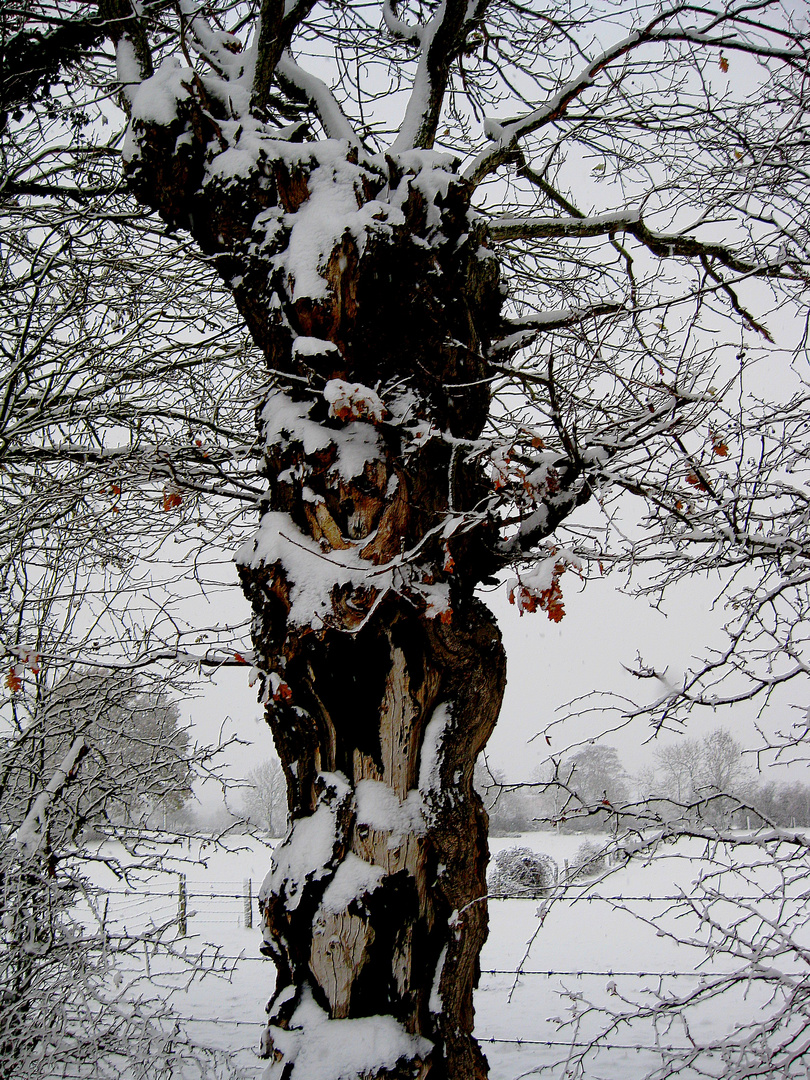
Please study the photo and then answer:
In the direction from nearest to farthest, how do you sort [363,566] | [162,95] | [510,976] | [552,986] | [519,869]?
[363,566], [162,95], [552,986], [510,976], [519,869]

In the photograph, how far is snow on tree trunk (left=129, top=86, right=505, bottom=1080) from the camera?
2.74 meters

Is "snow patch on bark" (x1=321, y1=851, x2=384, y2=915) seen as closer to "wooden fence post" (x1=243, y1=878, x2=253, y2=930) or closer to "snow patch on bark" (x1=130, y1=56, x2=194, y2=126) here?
"snow patch on bark" (x1=130, y1=56, x2=194, y2=126)

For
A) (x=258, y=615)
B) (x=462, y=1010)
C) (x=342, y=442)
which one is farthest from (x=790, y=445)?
(x=462, y=1010)

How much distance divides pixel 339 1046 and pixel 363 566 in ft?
5.88

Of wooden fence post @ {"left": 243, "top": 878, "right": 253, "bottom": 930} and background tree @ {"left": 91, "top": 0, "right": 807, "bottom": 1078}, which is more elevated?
background tree @ {"left": 91, "top": 0, "right": 807, "bottom": 1078}

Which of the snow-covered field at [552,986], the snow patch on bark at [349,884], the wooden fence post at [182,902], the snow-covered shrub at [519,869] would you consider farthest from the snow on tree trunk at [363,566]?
the snow-covered shrub at [519,869]

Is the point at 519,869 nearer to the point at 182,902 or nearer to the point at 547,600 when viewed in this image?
the point at 182,902

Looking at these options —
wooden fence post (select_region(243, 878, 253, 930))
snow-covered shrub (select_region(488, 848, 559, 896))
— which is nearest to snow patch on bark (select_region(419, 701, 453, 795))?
snow-covered shrub (select_region(488, 848, 559, 896))

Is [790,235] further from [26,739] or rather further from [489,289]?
[26,739]

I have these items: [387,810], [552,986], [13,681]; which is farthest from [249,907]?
[387,810]

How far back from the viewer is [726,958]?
507 inches

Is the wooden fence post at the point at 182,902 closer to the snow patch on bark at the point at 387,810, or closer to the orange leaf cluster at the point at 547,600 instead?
the snow patch on bark at the point at 387,810

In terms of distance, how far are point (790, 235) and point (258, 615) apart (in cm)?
288

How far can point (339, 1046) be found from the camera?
2.58 meters
